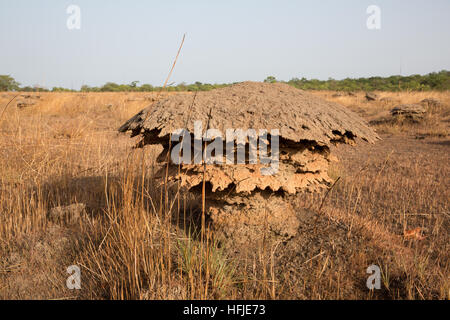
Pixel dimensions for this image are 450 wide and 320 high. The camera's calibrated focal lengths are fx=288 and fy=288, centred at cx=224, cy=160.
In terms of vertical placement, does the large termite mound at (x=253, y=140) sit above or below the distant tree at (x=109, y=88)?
below

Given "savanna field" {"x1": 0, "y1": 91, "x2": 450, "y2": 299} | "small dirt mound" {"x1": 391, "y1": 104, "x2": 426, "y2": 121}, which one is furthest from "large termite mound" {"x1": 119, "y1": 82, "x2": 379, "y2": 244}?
"small dirt mound" {"x1": 391, "y1": 104, "x2": 426, "y2": 121}

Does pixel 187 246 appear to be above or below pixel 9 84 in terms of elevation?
below

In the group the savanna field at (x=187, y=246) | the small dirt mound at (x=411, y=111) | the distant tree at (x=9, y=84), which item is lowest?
the savanna field at (x=187, y=246)

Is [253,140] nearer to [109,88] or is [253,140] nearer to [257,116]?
[257,116]

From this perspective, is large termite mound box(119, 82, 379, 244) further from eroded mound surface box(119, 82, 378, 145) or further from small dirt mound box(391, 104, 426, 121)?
small dirt mound box(391, 104, 426, 121)

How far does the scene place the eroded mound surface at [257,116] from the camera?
69.4 inches

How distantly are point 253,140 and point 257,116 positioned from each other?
173 mm

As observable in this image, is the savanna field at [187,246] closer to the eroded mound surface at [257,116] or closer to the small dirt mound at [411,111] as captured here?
the eroded mound surface at [257,116]

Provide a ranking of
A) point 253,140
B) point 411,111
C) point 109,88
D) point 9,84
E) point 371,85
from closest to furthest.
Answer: point 253,140, point 411,111, point 9,84, point 109,88, point 371,85

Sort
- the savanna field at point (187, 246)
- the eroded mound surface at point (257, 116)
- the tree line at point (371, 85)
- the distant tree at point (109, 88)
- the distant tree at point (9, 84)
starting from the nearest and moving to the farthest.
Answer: the savanna field at point (187, 246) < the eroded mound surface at point (257, 116) < the distant tree at point (9, 84) < the tree line at point (371, 85) < the distant tree at point (109, 88)

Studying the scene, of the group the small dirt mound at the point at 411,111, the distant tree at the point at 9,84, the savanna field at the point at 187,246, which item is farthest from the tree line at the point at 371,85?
the savanna field at the point at 187,246

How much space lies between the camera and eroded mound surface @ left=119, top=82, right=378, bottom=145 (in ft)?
5.79

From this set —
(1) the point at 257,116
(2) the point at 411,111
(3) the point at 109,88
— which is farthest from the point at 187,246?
(3) the point at 109,88

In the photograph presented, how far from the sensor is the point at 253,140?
1754 millimetres
